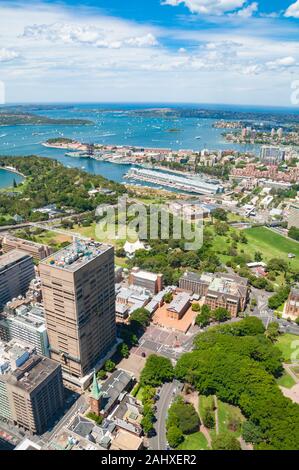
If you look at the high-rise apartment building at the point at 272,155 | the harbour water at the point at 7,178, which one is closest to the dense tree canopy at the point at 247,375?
the harbour water at the point at 7,178

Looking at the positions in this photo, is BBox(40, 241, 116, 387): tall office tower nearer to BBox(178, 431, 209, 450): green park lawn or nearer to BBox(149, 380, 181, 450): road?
BBox(149, 380, 181, 450): road

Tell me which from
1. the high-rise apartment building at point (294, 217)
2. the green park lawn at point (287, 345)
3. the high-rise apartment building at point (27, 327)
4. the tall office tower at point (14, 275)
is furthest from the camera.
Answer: the high-rise apartment building at point (294, 217)

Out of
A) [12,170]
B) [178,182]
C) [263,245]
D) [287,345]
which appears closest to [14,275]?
[287,345]

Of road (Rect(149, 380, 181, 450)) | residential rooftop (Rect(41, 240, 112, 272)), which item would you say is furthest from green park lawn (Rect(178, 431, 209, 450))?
residential rooftop (Rect(41, 240, 112, 272))

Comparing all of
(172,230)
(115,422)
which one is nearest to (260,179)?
(172,230)

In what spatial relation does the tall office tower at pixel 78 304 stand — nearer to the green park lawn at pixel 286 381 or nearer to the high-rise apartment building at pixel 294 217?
the green park lawn at pixel 286 381

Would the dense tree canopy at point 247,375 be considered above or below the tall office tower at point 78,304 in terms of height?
below

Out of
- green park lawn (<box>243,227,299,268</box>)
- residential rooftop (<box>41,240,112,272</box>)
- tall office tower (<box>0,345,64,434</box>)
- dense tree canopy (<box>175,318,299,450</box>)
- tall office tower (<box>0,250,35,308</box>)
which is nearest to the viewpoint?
tall office tower (<box>0,345,64,434</box>)

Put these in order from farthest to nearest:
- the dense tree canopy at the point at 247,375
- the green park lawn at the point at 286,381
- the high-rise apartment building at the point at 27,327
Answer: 1. the green park lawn at the point at 286,381
2. the high-rise apartment building at the point at 27,327
3. the dense tree canopy at the point at 247,375
